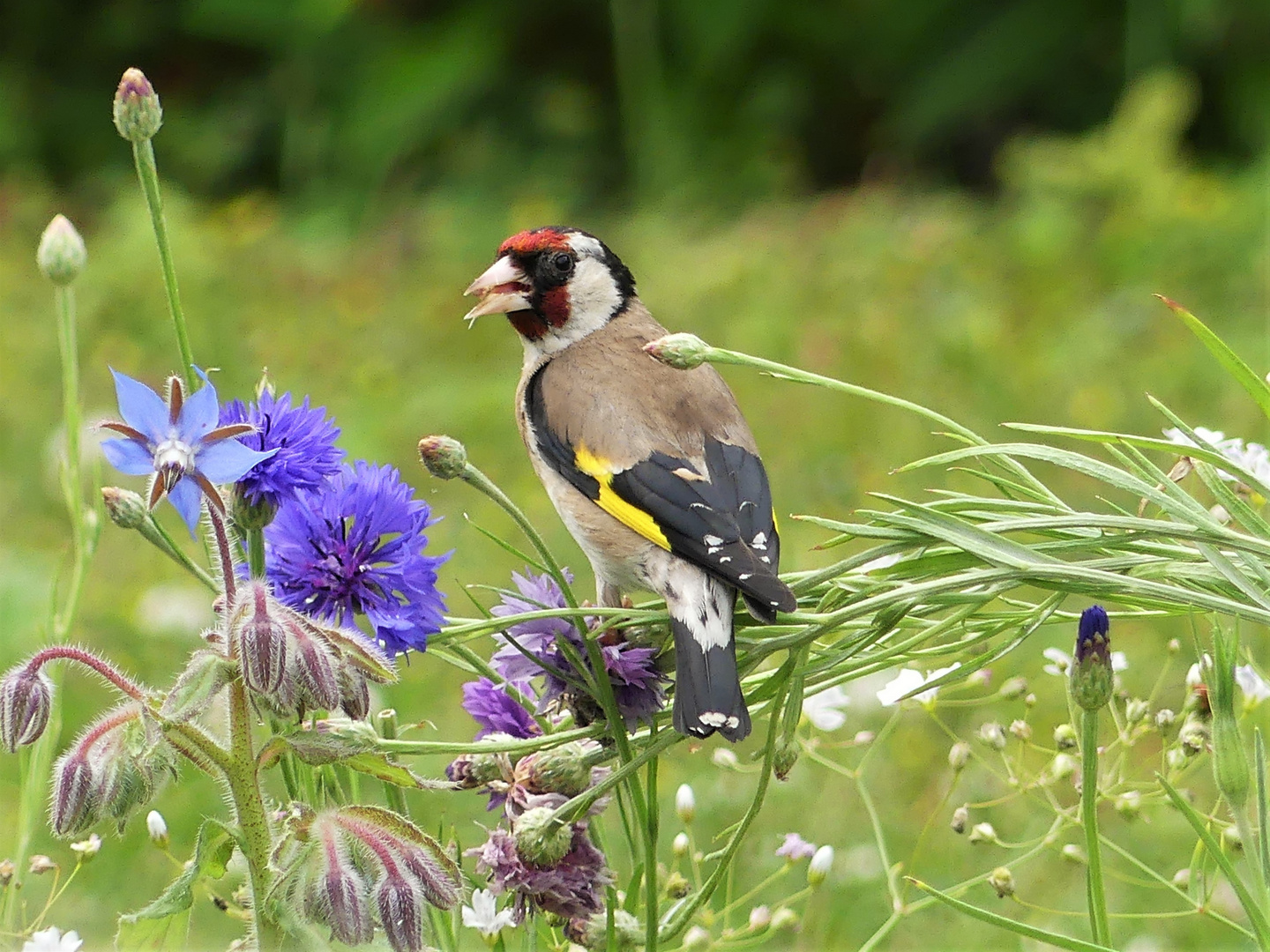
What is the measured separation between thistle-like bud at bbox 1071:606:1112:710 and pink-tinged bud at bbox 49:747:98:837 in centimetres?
54

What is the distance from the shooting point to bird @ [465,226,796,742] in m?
1.09

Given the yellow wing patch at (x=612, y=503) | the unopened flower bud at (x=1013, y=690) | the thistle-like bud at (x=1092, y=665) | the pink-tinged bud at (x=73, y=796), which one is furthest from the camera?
the yellow wing patch at (x=612, y=503)

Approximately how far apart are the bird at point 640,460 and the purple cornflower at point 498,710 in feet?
0.33

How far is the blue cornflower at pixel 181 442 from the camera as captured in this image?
2.85ft

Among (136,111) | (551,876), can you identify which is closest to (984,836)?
(551,876)

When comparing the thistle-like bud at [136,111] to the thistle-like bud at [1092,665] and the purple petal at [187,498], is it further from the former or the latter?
the thistle-like bud at [1092,665]

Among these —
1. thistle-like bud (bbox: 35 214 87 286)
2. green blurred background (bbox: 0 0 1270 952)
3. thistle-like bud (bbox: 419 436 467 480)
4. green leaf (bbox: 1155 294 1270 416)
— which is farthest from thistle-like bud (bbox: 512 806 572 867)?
green blurred background (bbox: 0 0 1270 952)

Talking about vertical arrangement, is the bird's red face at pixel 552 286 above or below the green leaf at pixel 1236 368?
above

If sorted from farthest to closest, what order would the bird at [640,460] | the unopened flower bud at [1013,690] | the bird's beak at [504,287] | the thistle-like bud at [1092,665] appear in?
1. the bird's beak at [504,287]
2. the unopened flower bud at [1013,690]
3. the bird at [640,460]
4. the thistle-like bud at [1092,665]

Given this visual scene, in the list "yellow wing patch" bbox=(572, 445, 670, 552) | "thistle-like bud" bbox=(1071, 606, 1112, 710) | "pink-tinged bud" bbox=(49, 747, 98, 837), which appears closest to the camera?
"pink-tinged bud" bbox=(49, 747, 98, 837)

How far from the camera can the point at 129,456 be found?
880mm

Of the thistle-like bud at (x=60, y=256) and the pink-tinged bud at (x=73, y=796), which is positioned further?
the thistle-like bud at (x=60, y=256)

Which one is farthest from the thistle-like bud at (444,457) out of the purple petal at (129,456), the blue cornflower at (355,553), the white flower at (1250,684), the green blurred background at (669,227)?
the green blurred background at (669,227)

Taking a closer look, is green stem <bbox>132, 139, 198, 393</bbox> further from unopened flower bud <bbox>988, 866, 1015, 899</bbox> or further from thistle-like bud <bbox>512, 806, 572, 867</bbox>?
unopened flower bud <bbox>988, 866, 1015, 899</bbox>
